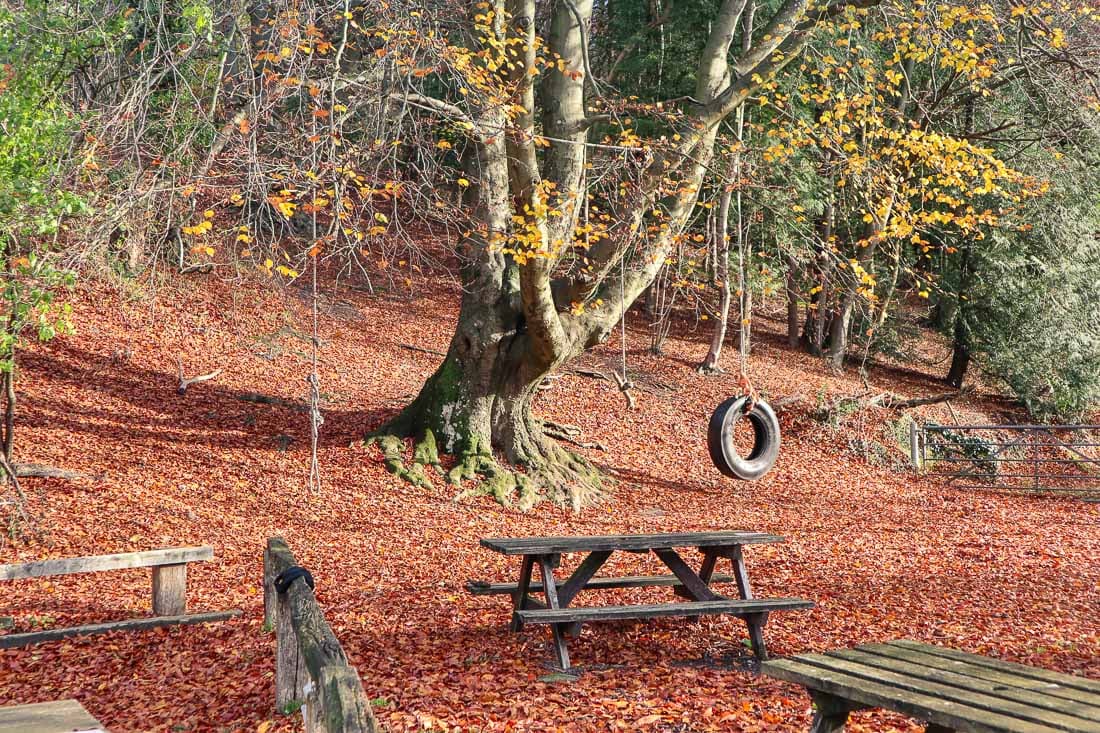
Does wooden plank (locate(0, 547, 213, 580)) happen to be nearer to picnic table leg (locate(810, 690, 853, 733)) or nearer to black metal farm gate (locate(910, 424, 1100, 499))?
picnic table leg (locate(810, 690, 853, 733))

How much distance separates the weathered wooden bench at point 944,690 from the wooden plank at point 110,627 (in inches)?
172

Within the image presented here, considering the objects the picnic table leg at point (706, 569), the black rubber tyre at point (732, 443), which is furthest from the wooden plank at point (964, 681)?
the black rubber tyre at point (732, 443)

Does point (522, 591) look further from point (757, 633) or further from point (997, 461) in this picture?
point (997, 461)

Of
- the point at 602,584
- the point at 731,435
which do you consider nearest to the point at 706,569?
the point at 602,584

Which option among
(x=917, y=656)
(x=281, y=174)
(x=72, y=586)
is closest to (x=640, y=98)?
(x=281, y=174)

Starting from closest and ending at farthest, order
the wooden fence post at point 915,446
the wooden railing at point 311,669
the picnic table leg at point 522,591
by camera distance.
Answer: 1. the wooden railing at point 311,669
2. the picnic table leg at point 522,591
3. the wooden fence post at point 915,446

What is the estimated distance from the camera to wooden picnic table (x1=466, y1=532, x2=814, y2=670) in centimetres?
607

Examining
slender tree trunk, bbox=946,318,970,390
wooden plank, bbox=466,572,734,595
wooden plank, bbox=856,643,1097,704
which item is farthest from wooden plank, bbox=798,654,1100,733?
slender tree trunk, bbox=946,318,970,390

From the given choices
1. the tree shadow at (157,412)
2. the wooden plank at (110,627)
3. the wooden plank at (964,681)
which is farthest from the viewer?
the tree shadow at (157,412)

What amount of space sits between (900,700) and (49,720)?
3.02 m

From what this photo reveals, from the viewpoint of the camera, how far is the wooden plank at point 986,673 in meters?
3.64

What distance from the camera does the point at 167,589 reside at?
689 cm

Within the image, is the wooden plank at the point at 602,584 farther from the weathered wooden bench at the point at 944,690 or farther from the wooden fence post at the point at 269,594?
the weathered wooden bench at the point at 944,690

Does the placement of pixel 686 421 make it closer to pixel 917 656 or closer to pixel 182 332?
pixel 182 332
